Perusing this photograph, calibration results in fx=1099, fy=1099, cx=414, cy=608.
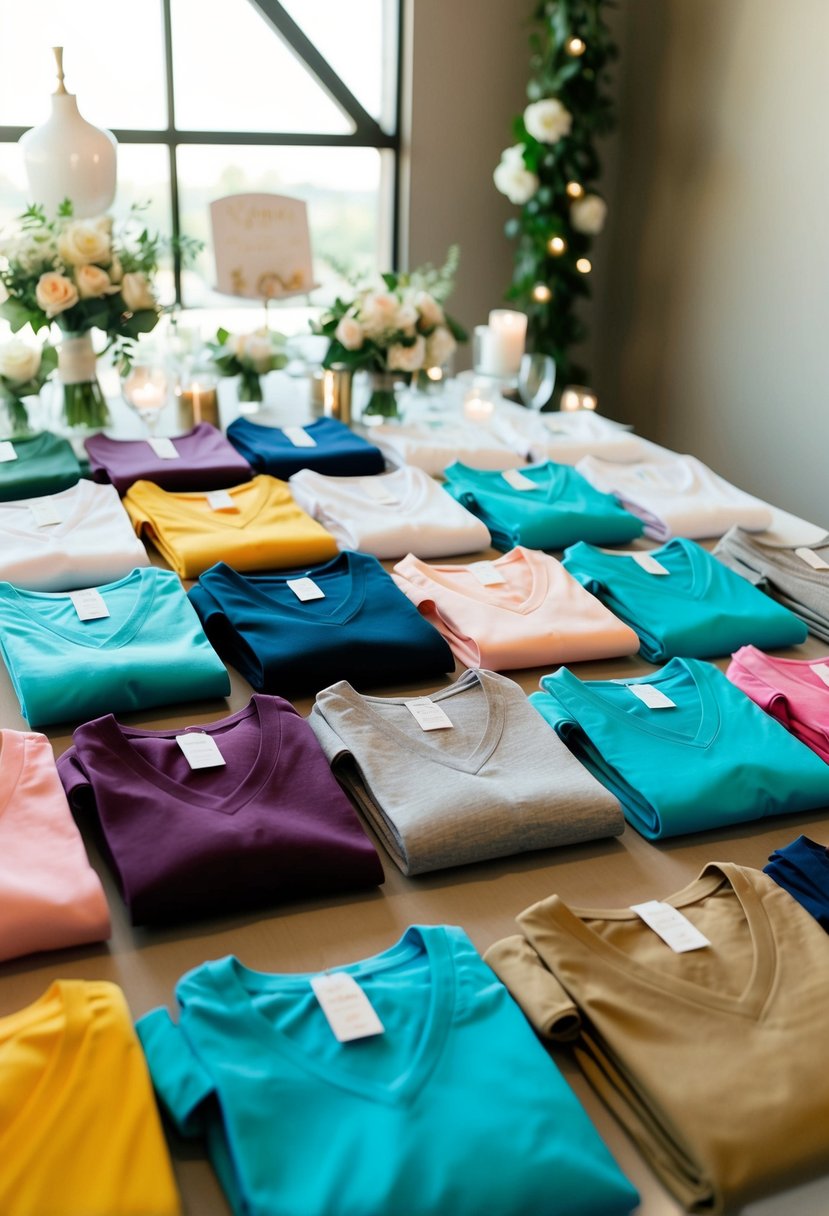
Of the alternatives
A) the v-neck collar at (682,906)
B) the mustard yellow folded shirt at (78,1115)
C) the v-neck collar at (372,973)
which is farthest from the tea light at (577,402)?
the mustard yellow folded shirt at (78,1115)

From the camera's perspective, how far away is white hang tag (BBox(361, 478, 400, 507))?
2312 mm

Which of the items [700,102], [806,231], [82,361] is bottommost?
[82,361]

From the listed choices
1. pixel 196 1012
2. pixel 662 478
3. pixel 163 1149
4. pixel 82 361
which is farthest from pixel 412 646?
pixel 82 361

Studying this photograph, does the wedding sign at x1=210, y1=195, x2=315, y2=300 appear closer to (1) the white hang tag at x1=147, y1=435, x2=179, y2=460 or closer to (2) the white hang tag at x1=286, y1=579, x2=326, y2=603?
(1) the white hang tag at x1=147, y1=435, x2=179, y2=460

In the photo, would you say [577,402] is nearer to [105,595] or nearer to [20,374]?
[20,374]

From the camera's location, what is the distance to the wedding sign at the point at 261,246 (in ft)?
9.32

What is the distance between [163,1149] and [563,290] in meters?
3.33

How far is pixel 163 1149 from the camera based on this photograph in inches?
35.4

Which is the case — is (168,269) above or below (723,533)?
above

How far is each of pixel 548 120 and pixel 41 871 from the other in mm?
3016

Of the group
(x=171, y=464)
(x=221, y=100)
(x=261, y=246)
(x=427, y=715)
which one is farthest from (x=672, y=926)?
(x=221, y=100)

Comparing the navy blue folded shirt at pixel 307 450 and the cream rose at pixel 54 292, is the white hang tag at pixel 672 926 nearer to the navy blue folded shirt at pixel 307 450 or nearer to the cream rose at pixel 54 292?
the navy blue folded shirt at pixel 307 450

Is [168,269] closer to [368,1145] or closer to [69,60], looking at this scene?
[69,60]

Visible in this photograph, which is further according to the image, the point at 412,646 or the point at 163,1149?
the point at 412,646
